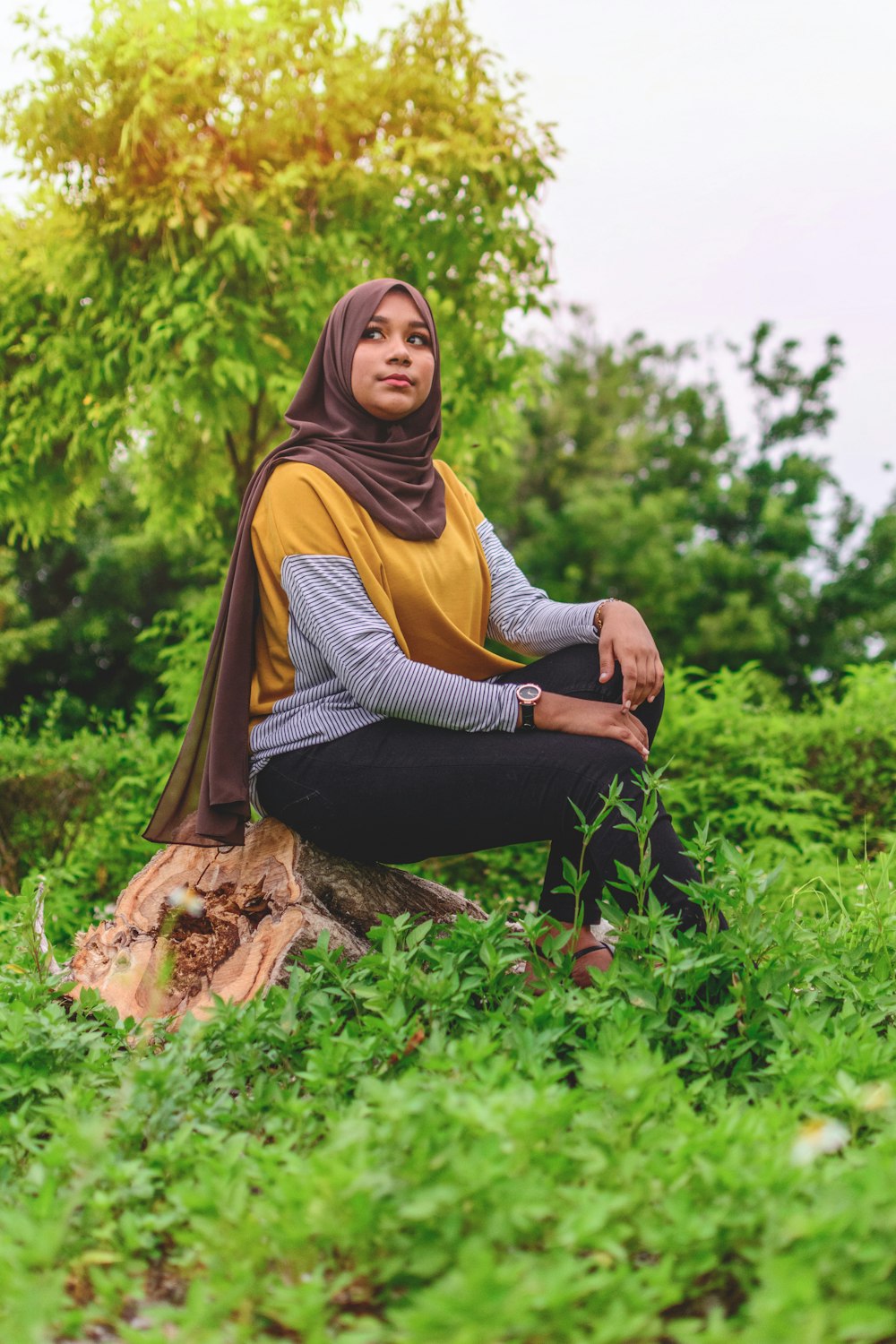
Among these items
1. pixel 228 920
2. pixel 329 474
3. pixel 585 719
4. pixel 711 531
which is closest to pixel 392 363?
pixel 329 474

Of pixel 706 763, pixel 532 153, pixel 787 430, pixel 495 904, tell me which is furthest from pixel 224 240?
pixel 787 430

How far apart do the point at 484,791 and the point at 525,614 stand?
2.23ft

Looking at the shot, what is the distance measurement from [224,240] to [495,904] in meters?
3.35

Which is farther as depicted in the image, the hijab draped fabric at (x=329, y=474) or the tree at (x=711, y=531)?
the tree at (x=711, y=531)

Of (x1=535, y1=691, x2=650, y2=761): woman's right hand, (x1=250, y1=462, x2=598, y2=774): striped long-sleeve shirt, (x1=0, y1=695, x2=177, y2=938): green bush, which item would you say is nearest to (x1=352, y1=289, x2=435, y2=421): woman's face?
(x1=250, y1=462, x2=598, y2=774): striped long-sleeve shirt

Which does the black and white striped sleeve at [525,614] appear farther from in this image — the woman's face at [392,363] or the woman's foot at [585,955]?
the woman's foot at [585,955]

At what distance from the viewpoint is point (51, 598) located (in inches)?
461

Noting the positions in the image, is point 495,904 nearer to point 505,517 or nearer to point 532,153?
point 532,153

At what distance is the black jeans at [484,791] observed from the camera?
7.64 feet

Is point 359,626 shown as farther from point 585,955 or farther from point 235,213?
point 235,213

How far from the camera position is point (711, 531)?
42.2 ft

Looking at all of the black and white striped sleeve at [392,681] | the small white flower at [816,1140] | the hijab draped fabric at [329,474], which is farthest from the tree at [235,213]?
the small white flower at [816,1140]

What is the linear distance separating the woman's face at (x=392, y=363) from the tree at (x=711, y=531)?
7469mm

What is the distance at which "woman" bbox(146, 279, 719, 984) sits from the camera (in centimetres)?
242
